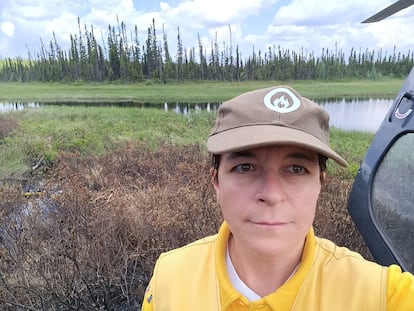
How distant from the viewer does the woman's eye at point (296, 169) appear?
1007 mm

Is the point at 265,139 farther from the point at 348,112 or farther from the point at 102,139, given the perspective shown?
the point at 348,112

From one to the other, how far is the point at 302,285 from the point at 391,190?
104 centimetres

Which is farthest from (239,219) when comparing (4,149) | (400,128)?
(4,149)

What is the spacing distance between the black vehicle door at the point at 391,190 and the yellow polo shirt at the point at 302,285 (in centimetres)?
74

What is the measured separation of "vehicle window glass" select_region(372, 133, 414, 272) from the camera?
164 centimetres

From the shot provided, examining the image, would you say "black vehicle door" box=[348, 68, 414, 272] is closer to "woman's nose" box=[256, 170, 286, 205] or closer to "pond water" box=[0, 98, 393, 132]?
"woman's nose" box=[256, 170, 286, 205]

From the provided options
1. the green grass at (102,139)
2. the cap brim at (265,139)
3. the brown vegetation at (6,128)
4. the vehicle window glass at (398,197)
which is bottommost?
the green grass at (102,139)

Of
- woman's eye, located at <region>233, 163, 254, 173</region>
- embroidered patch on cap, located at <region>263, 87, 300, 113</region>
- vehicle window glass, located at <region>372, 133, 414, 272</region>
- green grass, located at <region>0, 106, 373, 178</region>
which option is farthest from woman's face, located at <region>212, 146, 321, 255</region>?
green grass, located at <region>0, 106, 373, 178</region>

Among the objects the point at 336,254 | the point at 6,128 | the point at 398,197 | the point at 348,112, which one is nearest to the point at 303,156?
the point at 336,254

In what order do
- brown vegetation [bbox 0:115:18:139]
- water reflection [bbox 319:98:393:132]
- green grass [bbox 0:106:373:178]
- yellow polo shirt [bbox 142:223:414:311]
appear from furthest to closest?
water reflection [bbox 319:98:393:132] → brown vegetation [bbox 0:115:18:139] → green grass [bbox 0:106:373:178] → yellow polo shirt [bbox 142:223:414:311]

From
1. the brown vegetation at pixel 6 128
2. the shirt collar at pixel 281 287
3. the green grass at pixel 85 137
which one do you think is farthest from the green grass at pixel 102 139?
the shirt collar at pixel 281 287

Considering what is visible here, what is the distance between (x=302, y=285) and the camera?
39.4 inches

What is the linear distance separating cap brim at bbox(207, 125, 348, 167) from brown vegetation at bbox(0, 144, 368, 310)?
2.69m

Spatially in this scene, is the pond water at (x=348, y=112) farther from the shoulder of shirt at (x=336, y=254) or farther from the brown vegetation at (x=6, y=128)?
the shoulder of shirt at (x=336, y=254)
